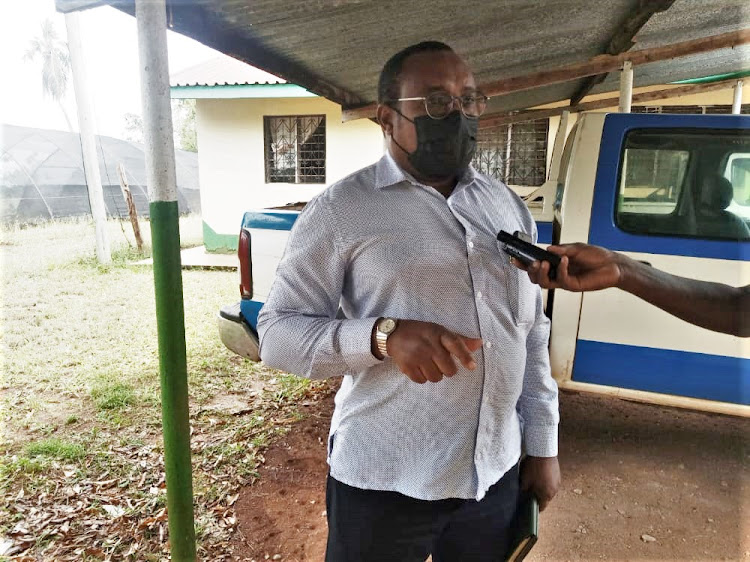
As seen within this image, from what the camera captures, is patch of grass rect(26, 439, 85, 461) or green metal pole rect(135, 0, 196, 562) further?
patch of grass rect(26, 439, 85, 461)

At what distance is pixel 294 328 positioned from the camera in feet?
4.17

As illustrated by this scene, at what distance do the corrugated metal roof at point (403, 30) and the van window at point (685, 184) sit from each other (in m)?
1.36

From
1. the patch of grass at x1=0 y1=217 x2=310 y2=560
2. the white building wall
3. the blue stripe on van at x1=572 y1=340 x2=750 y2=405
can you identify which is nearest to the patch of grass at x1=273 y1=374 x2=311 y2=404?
the patch of grass at x1=0 y1=217 x2=310 y2=560

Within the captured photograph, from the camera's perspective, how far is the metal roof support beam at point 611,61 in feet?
16.6

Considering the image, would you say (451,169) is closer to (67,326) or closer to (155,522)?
(155,522)

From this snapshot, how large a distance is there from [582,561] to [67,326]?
19.3 feet

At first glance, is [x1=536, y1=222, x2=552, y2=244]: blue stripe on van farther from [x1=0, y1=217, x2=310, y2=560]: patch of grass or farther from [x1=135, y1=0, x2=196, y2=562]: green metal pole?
[x1=0, y1=217, x2=310, y2=560]: patch of grass

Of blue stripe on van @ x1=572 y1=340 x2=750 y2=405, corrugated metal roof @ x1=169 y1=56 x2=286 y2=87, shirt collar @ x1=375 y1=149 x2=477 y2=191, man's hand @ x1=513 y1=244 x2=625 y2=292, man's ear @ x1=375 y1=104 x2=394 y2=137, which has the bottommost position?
blue stripe on van @ x1=572 y1=340 x2=750 y2=405

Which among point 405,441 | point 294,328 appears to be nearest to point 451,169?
point 294,328

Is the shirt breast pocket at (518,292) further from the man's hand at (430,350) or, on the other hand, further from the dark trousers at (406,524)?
the dark trousers at (406,524)

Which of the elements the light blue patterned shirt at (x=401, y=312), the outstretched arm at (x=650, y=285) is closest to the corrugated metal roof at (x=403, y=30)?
the light blue patterned shirt at (x=401, y=312)

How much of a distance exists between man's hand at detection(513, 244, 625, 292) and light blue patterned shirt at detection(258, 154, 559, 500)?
134mm

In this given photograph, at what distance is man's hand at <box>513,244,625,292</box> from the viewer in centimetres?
128

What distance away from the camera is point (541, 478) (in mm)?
1594
